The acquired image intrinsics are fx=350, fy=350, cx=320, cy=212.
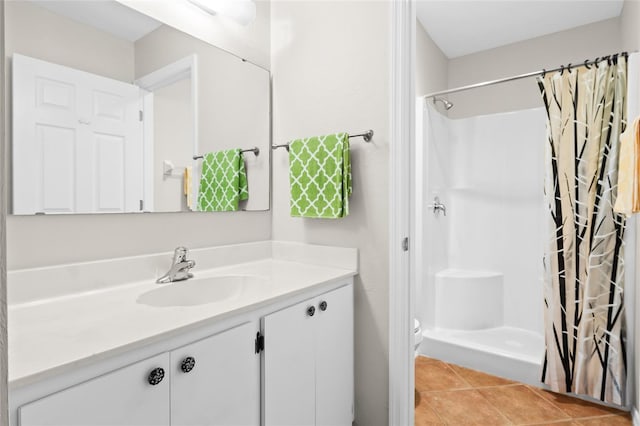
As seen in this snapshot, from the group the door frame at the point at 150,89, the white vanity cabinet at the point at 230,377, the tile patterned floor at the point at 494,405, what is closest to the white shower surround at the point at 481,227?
the tile patterned floor at the point at 494,405

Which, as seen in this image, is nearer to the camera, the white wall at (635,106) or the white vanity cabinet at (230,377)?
the white vanity cabinet at (230,377)

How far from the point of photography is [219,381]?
97 cm

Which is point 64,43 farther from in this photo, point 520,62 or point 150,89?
point 520,62

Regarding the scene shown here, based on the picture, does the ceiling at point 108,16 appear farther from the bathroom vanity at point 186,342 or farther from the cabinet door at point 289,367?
the cabinet door at point 289,367

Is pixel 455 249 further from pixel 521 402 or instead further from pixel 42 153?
pixel 42 153

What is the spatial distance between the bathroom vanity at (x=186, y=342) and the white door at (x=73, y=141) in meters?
0.23

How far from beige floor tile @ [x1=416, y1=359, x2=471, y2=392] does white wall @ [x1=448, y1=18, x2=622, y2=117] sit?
2.11 metres

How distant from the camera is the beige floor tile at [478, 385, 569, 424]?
1.81 m

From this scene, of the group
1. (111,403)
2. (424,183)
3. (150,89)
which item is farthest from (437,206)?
(111,403)

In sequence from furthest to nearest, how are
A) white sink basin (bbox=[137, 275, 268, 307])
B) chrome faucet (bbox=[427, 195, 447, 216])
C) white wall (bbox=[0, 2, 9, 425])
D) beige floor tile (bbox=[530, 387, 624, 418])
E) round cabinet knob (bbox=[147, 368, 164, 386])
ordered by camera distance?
chrome faucet (bbox=[427, 195, 447, 216])
beige floor tile (bbox=[530, 387, 624, 418])
white sink basin (bbox=[137, 275, 268, 307])
round cabinet knob (bbox=[147, 368, 164, 386])
white wall (bbox=[0, 2, 9, 425])

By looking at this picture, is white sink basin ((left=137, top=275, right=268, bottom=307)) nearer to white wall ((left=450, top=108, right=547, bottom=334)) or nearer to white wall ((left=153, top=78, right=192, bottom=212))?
white wall ((left=153, top=78, right=192, bottom=212))

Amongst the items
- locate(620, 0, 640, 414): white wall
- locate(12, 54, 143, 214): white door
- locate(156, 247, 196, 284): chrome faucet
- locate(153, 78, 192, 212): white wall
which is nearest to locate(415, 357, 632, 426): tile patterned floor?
locate(620, 0, 640, 414): white wall

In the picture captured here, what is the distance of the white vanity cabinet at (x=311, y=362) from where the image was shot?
1.14 meters

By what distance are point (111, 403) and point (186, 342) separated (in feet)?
0.64
